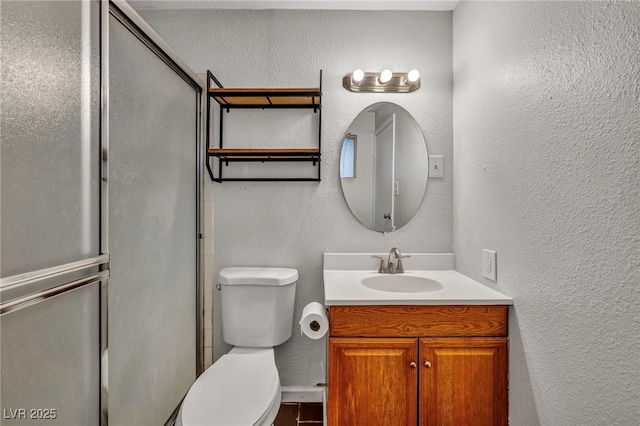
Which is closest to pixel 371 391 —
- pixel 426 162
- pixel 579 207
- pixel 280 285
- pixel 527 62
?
pixel 280 285

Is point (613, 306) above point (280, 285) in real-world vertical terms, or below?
above

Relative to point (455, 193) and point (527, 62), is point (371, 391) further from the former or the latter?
point (527, 62)

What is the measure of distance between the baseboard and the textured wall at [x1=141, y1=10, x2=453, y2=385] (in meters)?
0.04

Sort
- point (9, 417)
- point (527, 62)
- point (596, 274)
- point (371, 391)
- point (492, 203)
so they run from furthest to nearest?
point (492, 203) → point (371, 391) → point (527, 62) → point (596, 274) → point (9, 417)

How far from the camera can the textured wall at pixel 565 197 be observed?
0.79 m

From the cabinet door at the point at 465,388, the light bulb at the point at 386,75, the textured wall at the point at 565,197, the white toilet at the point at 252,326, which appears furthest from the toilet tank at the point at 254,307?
the light bulb at the point at 386,75

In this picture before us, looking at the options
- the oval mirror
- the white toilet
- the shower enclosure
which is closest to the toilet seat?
the white toilet

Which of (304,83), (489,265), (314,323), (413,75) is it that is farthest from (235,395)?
(413,75)

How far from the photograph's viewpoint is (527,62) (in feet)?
3.80

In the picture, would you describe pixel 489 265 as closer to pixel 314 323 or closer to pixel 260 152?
pixel 314 323

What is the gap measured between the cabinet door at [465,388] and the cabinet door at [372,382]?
0.16 ft

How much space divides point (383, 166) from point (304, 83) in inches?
25.8

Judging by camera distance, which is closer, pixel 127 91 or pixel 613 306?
pixel 613 306

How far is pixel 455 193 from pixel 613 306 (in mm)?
1095
